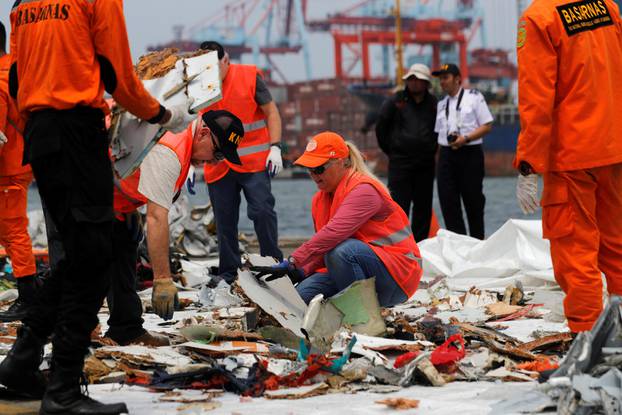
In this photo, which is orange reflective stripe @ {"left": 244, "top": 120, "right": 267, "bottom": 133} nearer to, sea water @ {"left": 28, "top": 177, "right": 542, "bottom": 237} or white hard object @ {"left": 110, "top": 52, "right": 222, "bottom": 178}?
sea water @ {"left": 28, "top": 177, "right": 542, "bottom": 237}

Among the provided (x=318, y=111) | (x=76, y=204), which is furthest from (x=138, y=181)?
(x=318, y=111)

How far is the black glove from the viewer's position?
4461mm

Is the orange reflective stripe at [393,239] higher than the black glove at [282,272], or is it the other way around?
the orange reflective stripe at [393,239]

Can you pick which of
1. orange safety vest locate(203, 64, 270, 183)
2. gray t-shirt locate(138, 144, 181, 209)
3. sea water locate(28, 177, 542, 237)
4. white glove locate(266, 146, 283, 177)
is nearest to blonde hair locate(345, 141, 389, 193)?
gray t-shirt locate(138, 144, 181, 209)

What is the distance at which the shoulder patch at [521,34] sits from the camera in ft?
12.7

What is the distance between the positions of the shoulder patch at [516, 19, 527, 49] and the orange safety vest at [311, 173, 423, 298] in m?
1.13

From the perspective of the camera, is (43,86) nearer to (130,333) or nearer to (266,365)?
(266,365)

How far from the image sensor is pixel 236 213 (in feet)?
21.9

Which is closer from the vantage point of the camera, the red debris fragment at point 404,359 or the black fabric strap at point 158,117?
the black fabric strap at point 158,117

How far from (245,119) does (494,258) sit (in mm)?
2028

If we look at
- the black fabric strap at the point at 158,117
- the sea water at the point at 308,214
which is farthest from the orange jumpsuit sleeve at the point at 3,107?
A: the sea water at the point at 308,214

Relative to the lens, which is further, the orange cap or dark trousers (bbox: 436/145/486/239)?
dark trousers (bbox: 436/145/486/239)

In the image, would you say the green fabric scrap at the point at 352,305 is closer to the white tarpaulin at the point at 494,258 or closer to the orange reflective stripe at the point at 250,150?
the white tarpaulin at the point at 494,258

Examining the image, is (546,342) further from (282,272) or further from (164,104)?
(164,104)
